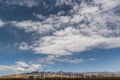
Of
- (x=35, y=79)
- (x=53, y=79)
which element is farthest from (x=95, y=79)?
(x=35, y=79)

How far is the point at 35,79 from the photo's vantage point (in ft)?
197

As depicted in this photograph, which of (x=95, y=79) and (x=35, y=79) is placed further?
(x=95, y=79)

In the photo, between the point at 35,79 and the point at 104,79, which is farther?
the point at 104,79

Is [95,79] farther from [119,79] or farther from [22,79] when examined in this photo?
[22,79]

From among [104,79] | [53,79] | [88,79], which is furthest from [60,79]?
[104,79]

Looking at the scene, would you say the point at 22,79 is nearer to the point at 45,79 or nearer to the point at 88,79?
the point at 45,79

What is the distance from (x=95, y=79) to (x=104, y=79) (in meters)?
2.76

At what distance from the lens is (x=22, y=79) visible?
2432 inches

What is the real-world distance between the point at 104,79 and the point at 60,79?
13.3 metres

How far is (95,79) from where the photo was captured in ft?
217

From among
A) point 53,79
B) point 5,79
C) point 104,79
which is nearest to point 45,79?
point 53,79

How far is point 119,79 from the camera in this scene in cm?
6519

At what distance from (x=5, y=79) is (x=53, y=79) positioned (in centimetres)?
1387

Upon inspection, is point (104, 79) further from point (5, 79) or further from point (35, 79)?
point (5, 79)
